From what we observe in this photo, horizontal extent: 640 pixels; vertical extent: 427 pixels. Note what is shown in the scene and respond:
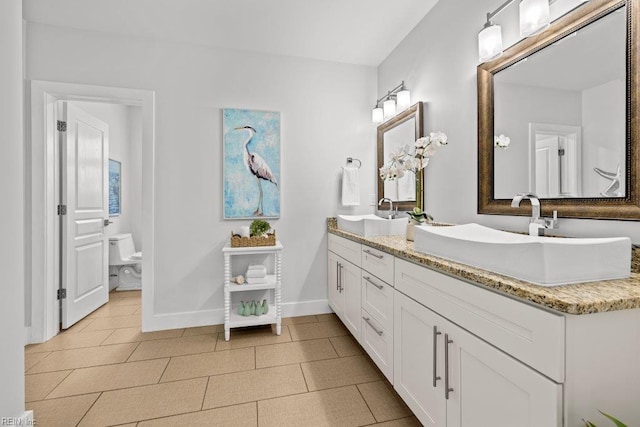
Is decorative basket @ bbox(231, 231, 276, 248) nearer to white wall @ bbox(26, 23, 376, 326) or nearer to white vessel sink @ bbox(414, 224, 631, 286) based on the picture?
white wall @ bbox(26, 23, 376, 326)

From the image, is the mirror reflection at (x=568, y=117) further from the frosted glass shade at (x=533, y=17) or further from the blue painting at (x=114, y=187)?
the blue painting at (x=114, y=187)

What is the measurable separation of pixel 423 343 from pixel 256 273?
1632mm

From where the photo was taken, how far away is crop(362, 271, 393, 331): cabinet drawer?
1688 mm

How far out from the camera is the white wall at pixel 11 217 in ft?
4.45

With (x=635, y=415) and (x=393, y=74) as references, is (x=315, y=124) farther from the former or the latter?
(x=635, y=415)

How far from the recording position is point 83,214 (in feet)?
9.48

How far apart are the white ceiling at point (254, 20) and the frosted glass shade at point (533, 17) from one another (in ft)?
3.15

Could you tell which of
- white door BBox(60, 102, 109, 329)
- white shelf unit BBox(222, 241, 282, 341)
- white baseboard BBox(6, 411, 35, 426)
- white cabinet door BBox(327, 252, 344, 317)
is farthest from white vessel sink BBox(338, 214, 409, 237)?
white door BBox(60, 102, 109, 329)

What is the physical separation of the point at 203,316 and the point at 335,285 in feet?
4.09

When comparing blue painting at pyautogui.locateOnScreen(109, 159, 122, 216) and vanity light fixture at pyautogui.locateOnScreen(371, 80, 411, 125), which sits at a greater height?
vanity light fixture at pyautogui.locateOnScreen(371, 80, 411, 125)

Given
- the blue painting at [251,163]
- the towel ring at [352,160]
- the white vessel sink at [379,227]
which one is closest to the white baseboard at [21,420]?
the blue painting at [251,163]

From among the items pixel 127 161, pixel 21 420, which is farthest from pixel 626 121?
pixel 127 161

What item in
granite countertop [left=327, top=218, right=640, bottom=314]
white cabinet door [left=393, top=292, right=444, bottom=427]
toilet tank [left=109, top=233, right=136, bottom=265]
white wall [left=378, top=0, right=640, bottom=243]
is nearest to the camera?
granite countertop [left=327, top=218, right=640, bottom=314]

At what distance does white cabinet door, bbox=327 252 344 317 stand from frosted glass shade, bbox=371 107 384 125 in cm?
134
